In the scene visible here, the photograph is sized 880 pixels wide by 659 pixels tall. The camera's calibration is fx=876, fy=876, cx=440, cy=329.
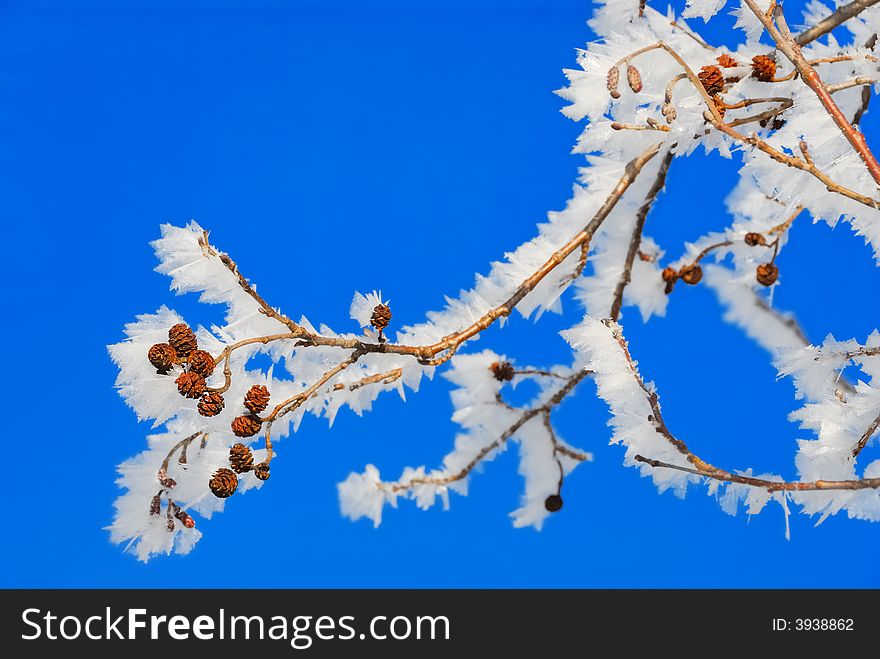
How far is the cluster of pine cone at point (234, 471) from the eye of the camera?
3.78ft

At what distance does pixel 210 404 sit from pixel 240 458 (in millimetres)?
94

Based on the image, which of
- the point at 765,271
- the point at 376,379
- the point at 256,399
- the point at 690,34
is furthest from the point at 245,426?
the point at 765,271

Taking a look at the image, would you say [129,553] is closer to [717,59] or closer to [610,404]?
[610,404]

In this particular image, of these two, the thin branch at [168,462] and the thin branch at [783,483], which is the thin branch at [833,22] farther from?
the thin branch at [168,462]

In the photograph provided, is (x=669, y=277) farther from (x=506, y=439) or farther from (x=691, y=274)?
(x=506, y=439)

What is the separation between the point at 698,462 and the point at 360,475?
1.49 metres

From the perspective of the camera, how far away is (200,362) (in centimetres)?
111

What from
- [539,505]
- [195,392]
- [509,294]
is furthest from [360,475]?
[195,392]

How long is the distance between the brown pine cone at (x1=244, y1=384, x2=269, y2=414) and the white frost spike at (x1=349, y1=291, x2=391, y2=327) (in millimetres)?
166

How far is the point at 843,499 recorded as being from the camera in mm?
1166

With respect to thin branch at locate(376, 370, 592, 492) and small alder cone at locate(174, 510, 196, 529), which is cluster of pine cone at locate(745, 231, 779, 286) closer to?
thin branch at locate(376, 370, 592, 492)

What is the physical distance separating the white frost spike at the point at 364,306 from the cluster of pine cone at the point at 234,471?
0.78 feet

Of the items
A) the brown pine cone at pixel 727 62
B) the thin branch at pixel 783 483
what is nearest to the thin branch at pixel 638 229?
the brown pine cone at pixel 727 62

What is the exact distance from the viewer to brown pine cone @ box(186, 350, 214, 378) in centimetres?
111
